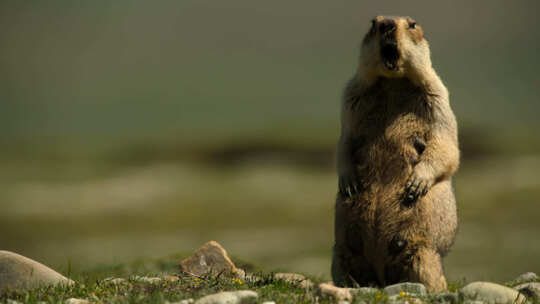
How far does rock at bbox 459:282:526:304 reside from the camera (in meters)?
6.65

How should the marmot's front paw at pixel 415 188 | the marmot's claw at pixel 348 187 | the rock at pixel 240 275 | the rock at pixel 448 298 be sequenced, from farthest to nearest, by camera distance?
the rock at pixel 240 275, the marmot's claw at pixel 348 187, the marmot's front paw at pixel 415 188, the rock at pixel 448 298

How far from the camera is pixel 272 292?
689 cm

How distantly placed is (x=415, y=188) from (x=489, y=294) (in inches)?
66.8

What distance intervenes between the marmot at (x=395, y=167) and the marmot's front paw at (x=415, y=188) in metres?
0.01

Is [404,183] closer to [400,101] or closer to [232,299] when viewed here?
[400,101]

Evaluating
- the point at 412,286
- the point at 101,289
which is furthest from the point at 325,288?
the point at 101,289

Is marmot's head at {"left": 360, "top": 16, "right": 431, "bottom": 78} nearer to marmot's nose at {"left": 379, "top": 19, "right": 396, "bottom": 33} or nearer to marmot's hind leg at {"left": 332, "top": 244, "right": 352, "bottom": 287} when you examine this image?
marmot's nose at {"left": 379, "top": 19, "right": 396, "bottom": 33}

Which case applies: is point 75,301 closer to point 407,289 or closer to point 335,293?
point 335,293

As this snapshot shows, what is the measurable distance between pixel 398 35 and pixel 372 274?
129 inches

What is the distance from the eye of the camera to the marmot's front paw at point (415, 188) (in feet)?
25.7

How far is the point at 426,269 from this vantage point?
25.5ft

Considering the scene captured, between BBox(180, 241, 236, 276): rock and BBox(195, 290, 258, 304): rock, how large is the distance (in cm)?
326

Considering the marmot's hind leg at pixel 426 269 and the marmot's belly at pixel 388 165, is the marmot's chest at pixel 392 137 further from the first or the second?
the marmot's hind leg at pixel 426 269

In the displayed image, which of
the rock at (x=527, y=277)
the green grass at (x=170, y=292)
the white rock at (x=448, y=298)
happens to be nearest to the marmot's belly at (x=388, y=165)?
the green grass at (x=170, y=292)
